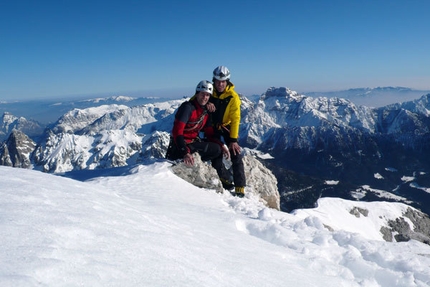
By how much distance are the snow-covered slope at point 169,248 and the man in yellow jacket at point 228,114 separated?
345cm

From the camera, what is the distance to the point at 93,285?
359 centimetres

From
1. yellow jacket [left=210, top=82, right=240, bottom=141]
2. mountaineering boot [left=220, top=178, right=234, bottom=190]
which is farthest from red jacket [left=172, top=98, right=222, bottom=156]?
mountaineering boot [left=220, top=178, right=234, bottom=190]

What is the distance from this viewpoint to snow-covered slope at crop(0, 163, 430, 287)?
3986 millimetres

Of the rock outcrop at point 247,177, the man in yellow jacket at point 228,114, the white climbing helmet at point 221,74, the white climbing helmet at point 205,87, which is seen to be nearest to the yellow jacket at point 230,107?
the man in yellow jacket at point 228,114

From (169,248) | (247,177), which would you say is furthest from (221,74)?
(169,248)

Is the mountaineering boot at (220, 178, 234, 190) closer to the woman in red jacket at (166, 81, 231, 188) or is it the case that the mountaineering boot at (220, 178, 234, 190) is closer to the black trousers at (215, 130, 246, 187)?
the woman in red jacket at (166, 81, 231, 188)

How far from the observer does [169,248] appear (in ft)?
18.5

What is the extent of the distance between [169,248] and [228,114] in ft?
32.8

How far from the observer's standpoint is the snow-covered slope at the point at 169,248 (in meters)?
3.99

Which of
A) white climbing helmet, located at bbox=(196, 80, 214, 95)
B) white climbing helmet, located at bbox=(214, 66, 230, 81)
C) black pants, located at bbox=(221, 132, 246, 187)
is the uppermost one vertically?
white climbing helmet, located at bbox=(214, 66, 230, 81)

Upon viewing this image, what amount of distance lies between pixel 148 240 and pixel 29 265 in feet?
7.68

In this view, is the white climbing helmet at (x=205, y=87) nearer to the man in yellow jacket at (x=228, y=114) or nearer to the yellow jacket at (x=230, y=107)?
the man in yellow jacket at (x=228, y=114)

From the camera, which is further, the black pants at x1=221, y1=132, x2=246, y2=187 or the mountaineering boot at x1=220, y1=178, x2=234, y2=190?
the mountaineering boot at x1=220, y1=178, x2=234, y2=190

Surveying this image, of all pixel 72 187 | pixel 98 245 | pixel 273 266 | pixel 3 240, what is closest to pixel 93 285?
pixel 98 245
